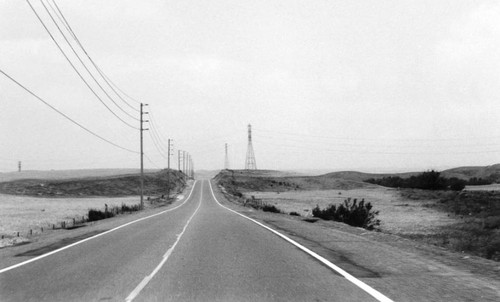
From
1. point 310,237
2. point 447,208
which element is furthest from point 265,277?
point 447,208

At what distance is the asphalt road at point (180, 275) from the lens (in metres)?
7.80

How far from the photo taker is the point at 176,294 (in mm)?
7820

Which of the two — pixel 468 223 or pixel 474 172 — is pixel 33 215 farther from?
pixel 474 172

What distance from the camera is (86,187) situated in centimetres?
11481

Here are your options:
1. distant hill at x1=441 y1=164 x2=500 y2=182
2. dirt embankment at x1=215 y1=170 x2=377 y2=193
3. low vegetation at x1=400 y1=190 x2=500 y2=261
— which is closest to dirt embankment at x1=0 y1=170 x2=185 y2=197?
dirt embankment at x1=215 y1=170 x2=377 y2=193

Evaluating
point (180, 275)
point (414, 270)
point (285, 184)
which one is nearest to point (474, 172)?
point (285, 184)

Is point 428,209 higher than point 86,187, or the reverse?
point 86,187

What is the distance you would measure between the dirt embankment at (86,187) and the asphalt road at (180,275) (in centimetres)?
8885

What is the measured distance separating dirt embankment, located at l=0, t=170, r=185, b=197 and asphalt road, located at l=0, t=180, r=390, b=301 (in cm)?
8885

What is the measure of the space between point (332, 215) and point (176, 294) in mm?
26190

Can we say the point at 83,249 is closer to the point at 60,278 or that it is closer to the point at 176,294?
the point at 60,278

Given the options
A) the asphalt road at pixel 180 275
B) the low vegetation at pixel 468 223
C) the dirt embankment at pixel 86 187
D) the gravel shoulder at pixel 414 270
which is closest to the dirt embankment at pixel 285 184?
the dirt embankment at pixel 86 187

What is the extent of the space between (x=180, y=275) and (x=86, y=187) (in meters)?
112

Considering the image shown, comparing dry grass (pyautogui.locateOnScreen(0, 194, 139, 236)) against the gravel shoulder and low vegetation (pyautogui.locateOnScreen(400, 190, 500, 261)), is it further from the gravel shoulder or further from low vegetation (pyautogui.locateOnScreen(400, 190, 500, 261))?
low vegetation (pyautogui.locateOnScreen(400, 190, 500, 261))
